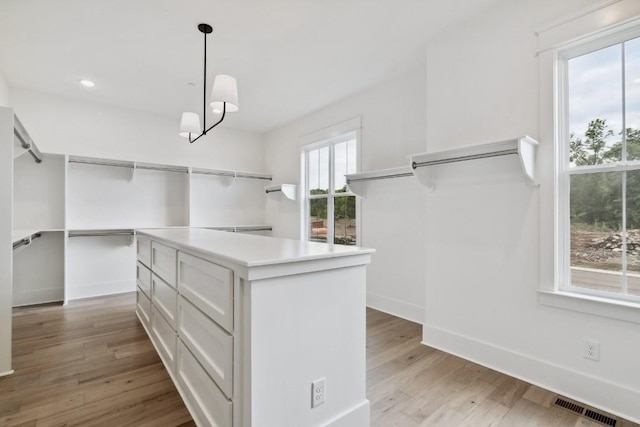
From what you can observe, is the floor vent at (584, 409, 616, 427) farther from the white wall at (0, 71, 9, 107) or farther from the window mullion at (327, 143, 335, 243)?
the white wall at (0, 71, 9, 107)

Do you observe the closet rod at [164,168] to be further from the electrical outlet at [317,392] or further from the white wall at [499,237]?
the electrical outlet at [317,392]

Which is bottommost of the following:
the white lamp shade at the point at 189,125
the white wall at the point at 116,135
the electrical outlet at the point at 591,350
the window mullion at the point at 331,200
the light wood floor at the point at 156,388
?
the light wood floor at the point at 156,388

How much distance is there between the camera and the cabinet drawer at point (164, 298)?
2.06 meters

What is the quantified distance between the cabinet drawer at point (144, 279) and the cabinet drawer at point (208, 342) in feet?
3.38

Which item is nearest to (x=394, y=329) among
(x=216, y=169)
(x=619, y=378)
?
(x=619, y=378)

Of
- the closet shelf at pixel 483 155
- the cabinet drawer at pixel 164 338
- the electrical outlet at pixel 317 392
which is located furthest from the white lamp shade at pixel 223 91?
the electrical outlet at pixel 317 392

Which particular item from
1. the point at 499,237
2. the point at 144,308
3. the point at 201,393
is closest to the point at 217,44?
the point at 144,308

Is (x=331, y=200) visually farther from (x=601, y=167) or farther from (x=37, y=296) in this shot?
(x=37, y=296)

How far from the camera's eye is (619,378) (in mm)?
1800

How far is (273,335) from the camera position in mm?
1311

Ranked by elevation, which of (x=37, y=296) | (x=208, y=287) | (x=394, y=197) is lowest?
(x=37, y=296)

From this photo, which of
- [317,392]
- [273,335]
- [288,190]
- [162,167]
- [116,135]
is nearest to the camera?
[273,335]

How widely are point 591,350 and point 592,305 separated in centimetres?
27

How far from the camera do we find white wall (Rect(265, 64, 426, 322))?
3.32m
